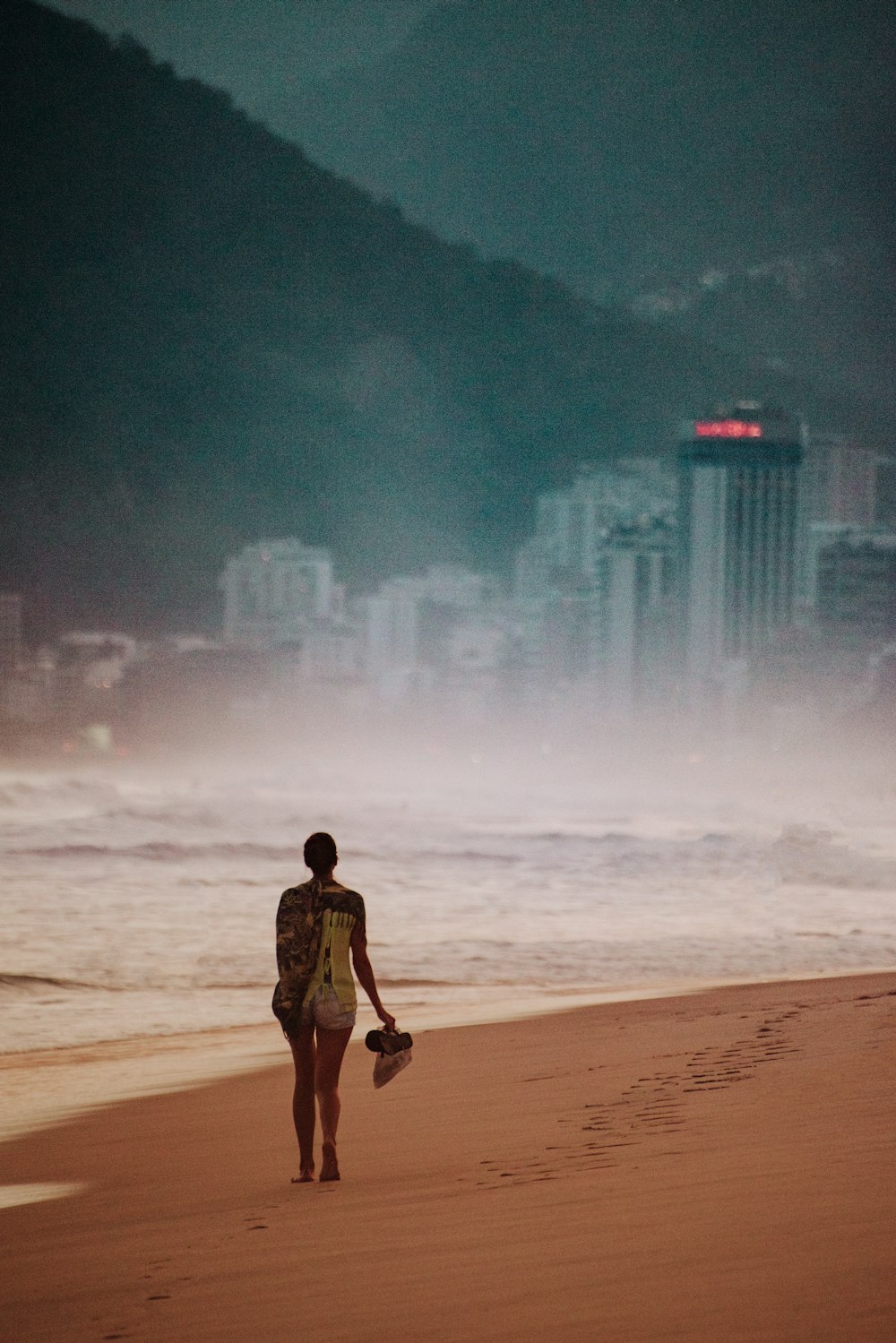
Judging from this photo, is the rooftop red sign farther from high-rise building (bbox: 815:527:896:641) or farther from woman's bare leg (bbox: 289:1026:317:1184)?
woman's bare leg (bbox: 289:1026:317:1184)

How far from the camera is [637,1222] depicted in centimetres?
468

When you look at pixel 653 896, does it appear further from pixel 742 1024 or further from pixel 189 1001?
pixel 742 1024

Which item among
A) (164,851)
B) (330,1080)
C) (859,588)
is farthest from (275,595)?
(330,1080)

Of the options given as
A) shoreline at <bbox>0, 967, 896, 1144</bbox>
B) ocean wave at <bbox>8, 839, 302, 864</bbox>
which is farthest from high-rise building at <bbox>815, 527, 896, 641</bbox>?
shoreline at <bbox>0, 967, 896, 1144</bbox>

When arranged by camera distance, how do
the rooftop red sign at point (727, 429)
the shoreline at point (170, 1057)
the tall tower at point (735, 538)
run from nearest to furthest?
the shoreline at point (170, 1057)
the tall tower at point (735, 538)
the rooftop red sign at point (727, 429)

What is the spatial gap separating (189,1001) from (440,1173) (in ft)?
34.0

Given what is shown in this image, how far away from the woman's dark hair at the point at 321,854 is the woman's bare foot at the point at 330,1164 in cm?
108

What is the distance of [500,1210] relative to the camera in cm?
505

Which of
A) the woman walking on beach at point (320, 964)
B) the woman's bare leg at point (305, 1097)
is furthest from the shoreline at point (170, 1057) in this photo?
the woman walking on beach at point (320, 964)

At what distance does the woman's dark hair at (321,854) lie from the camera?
223 inches

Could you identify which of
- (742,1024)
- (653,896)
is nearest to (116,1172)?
(742,1024)

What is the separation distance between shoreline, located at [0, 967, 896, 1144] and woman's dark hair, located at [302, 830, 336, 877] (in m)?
3.36

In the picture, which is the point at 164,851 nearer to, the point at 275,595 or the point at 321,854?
the point at 321,854

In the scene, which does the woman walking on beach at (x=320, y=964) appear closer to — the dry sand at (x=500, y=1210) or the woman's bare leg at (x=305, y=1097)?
the woman's bare leg at (x=305, y=1097)
